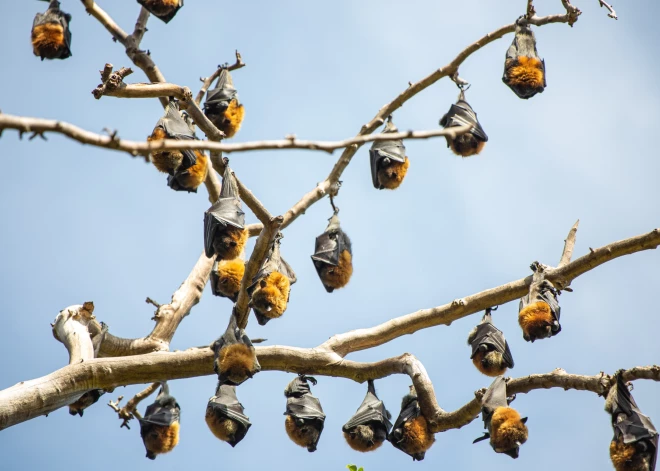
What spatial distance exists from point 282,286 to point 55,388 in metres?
2.82

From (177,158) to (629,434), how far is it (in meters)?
5.97

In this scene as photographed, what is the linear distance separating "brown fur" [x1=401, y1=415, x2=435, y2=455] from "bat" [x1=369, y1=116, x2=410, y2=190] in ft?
11.0

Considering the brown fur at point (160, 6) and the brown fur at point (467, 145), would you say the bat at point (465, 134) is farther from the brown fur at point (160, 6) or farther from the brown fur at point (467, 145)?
the brown fur at point (160, 6)

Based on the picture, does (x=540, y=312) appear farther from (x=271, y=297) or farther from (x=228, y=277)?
(x=228, y=277)

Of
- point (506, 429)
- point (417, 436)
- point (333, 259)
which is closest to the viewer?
point (506, 429)

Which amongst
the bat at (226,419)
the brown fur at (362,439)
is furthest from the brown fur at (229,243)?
the brown fur at (362,439)

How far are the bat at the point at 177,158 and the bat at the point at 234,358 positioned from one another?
2.23 metres

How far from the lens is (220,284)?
1050 cm

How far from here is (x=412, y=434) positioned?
9.01 meters

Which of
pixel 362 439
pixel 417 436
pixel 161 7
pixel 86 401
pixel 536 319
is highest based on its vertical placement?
pixel 161 7

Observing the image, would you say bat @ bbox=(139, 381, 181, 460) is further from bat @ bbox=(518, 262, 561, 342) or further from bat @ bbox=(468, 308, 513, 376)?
bat @ bbox=(518, 262, 561, 342)

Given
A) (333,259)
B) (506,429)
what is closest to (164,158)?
Result: (333,259)

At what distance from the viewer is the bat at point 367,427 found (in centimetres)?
973

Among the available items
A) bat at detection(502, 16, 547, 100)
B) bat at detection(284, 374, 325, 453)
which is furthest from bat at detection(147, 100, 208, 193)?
bat at detection(502, 16, 547, 100)
